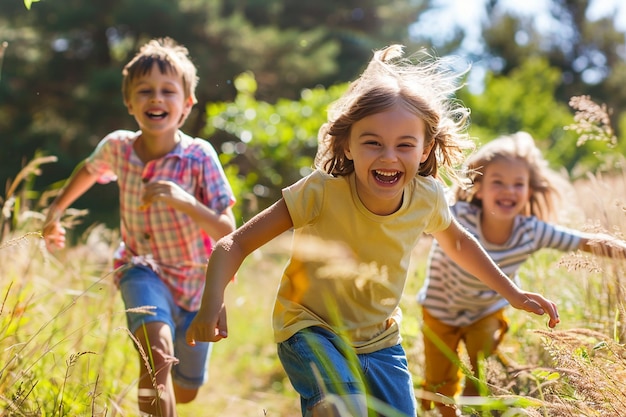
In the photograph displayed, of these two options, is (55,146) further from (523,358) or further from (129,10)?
(523,358)

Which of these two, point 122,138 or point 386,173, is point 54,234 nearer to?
point 122,138

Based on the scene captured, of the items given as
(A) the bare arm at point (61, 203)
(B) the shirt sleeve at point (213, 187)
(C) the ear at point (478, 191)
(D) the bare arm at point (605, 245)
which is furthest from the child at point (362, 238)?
(A) the bare arm at point (61, 203)

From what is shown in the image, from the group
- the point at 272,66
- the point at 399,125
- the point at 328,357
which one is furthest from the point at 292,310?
the point at 272,66

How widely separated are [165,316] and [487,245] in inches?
62.9

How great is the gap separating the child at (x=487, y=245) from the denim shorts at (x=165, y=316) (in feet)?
3.65

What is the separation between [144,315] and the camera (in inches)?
131

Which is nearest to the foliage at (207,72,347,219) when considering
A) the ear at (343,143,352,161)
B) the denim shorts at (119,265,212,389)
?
the denim shorts at (119,265,212,389)

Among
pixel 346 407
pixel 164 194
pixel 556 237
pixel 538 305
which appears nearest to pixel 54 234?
pixel 164 194

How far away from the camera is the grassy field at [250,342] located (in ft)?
7.87

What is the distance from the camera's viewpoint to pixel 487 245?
3.97m

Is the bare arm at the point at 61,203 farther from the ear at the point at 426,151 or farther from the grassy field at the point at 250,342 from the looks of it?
the ear at the point at 426,151

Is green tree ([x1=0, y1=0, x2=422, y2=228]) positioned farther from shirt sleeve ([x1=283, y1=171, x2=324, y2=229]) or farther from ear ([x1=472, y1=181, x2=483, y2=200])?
shirt sleeve ([x1=283, y1=171, x2=324, y2=229])

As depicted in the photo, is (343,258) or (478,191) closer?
(343,258)

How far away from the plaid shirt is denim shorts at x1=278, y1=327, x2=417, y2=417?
107 cm
